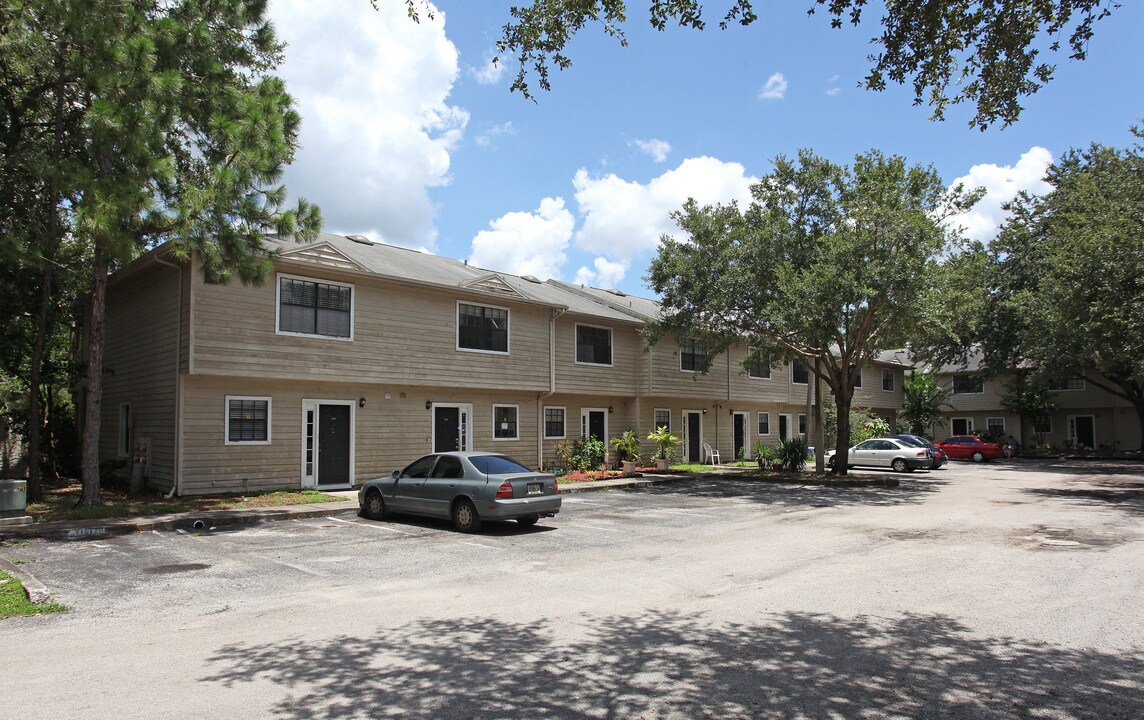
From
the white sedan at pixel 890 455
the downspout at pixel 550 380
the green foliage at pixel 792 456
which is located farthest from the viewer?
the white sedan at pixel 890 455

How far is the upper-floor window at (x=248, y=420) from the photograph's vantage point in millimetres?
17109

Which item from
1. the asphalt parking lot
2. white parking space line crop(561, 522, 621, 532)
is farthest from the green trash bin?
white parking space line crop(561, 522, 621, 532)

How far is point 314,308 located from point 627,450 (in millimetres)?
12128

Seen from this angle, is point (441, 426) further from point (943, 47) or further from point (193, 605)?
point (943, 47)

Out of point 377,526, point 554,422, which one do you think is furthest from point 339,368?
point 554,422

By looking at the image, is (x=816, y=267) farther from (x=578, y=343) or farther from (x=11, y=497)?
(x=11, y=497)

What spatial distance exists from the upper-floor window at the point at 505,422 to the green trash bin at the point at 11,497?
39.6ft

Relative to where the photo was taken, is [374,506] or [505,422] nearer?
[374,506]

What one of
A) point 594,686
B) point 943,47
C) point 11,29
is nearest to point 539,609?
point 594,686

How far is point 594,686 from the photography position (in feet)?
16.6

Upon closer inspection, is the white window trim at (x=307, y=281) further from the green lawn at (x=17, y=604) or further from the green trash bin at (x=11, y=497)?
the green lawn at (x=17, y=604)

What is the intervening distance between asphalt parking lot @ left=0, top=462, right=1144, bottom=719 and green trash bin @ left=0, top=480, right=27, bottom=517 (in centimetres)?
219

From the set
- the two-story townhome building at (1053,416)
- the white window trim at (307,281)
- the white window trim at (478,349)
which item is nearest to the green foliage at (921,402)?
the two-story townhome building at (1053,416)

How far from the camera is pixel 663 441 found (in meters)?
25.5
